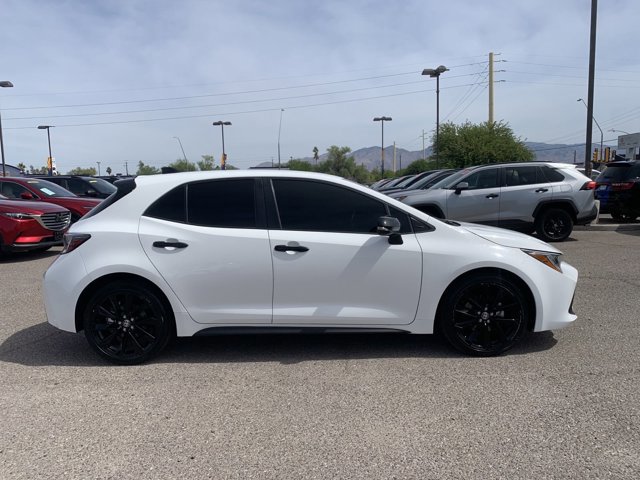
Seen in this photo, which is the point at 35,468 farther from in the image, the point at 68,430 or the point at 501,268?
the point at 501,268

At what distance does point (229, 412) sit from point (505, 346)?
2.35 meters

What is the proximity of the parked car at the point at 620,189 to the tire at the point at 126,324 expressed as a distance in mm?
12312

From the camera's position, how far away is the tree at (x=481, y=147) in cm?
2973

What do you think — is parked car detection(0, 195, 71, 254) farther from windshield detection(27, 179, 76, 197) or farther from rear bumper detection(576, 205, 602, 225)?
rear bumper detection(576, 205, 602, 225)

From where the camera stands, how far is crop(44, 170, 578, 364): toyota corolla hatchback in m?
4.12

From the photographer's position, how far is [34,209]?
377 inches

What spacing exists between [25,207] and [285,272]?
7.63m

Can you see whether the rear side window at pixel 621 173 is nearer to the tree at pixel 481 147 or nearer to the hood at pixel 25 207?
the hood at pixel 25 207

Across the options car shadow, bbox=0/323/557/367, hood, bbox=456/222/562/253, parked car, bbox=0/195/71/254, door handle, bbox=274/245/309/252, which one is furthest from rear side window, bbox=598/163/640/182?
parked car, bbox=0/195/71/254

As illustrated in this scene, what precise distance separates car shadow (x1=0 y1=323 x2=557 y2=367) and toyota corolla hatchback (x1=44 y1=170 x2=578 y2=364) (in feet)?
0.90

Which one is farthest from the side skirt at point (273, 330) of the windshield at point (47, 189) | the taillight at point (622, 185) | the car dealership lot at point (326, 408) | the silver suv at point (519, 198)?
the taillight at point (622, 185)

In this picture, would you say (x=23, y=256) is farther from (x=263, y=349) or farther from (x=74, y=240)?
(x=263, y=349)

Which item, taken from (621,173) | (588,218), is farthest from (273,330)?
(621,173)

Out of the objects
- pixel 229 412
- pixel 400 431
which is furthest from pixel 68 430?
pixel 400 431
